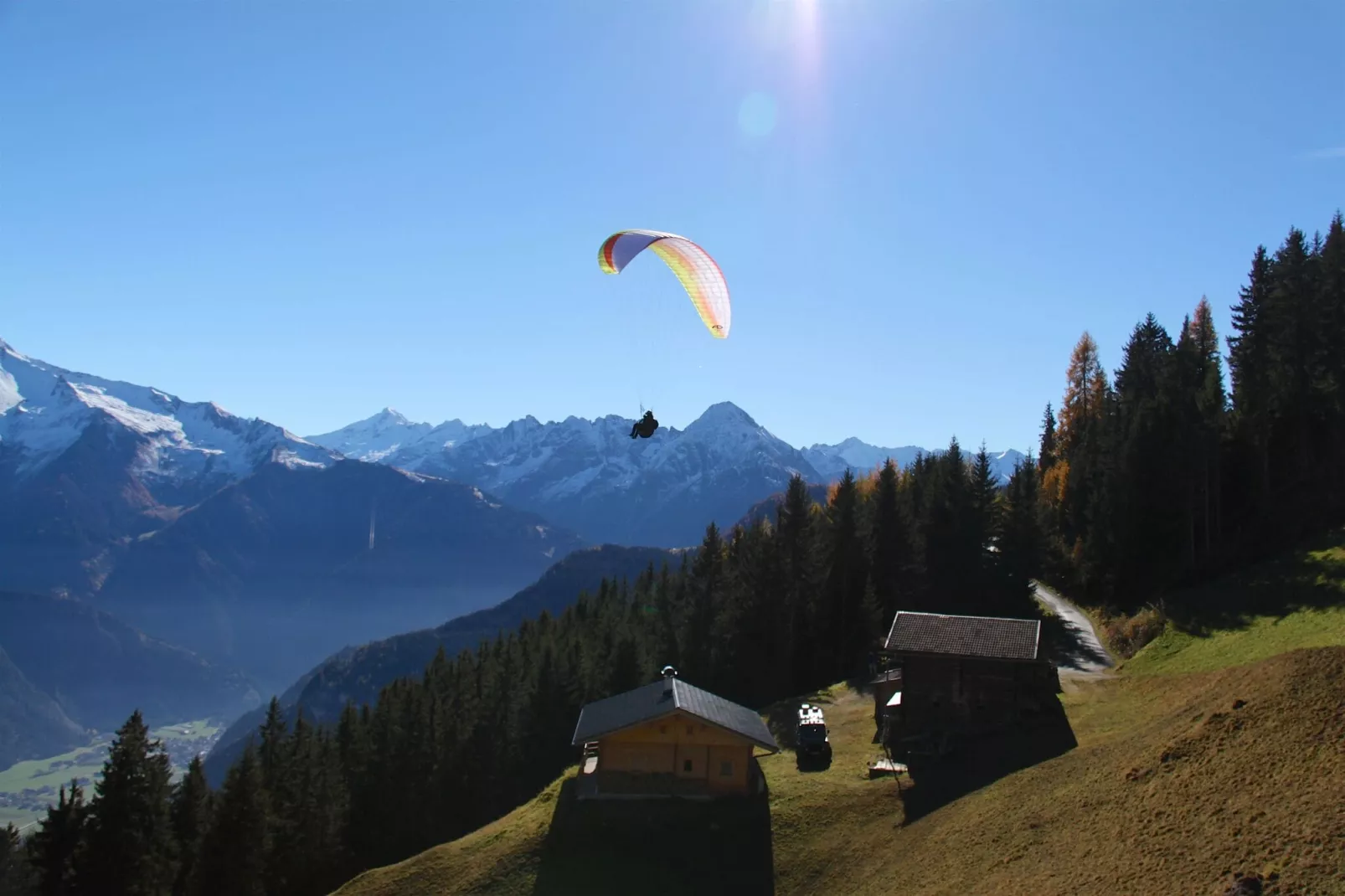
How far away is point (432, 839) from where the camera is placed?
67.4m

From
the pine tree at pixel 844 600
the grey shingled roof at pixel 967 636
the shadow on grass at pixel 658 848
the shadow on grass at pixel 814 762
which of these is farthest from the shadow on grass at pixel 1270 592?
the shadow on grass at pixel 658 848

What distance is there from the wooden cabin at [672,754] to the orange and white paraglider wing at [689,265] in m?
17.9

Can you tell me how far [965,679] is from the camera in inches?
1700

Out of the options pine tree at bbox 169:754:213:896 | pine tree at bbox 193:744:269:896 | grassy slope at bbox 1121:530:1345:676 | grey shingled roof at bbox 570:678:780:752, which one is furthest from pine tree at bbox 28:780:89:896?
grassy slope at bbox 1121:530:1345:676

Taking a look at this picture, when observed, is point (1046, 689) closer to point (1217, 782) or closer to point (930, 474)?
point (1217, 782)

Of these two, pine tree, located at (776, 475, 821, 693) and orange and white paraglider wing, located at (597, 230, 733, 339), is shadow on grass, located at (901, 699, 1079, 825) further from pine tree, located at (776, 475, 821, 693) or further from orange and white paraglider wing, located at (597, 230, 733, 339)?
pine tree, located at (776, 475, 821, 693)

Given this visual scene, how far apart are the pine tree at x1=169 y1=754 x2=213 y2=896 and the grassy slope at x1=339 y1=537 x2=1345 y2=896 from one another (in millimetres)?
14189

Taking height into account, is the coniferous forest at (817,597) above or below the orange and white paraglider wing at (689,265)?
below

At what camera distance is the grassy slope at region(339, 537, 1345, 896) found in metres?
21.1

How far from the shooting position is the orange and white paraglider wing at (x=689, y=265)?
38.7m

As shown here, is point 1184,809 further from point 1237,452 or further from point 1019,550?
point 1237,452

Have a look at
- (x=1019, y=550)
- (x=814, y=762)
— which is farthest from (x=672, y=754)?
(x=1019, y=550)

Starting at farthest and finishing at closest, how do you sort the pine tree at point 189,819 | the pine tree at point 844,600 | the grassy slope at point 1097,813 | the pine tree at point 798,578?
the pine tree at point 798,578, the pine tree at point 844,600, the pine tree at point 189,819, the grassy slope at point 1097,813

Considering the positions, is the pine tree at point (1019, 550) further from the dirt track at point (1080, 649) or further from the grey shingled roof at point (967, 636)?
the grey shingled roof at point (967, 636)
